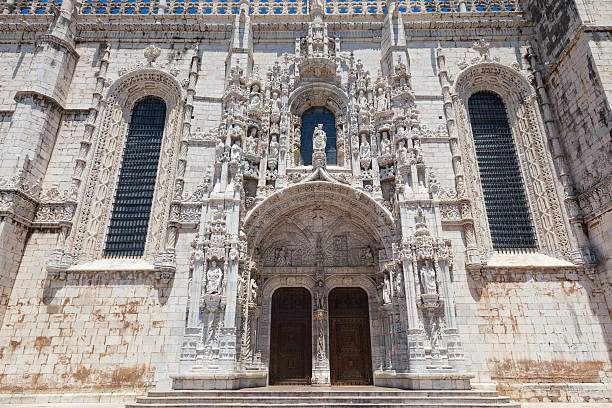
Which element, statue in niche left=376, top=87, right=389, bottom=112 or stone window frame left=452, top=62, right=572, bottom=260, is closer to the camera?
stone window frame left=452, top=62, right=572, bottom=260

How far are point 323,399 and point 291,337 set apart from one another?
3963 mm

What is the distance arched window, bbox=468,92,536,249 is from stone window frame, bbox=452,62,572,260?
22 centimetres

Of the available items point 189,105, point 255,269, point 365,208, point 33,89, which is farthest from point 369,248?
point 33,89

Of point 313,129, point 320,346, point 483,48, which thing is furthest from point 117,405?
point 483,48

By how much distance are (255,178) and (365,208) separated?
13.4 ft

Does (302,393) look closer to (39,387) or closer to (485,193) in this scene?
(39,387)

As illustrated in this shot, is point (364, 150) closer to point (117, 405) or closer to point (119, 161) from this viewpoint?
point (119, 161)

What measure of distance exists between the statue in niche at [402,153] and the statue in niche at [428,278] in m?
3.61

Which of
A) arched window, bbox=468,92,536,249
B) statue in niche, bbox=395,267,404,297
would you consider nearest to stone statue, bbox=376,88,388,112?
arched window, bbox=468,92,536,249

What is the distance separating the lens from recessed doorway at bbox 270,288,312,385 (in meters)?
13.2

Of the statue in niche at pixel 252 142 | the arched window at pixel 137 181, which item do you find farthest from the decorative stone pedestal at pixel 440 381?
the arched window at pixel 137 181

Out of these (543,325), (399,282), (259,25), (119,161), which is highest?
(259,25)

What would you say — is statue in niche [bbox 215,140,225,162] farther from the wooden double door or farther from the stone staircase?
the stone staircase

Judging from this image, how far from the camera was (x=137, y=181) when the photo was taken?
48.8 ft
